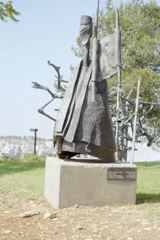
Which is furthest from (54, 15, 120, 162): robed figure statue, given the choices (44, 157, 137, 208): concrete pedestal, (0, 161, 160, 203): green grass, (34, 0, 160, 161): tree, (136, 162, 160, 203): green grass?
(34, 0, 160, 161): tree

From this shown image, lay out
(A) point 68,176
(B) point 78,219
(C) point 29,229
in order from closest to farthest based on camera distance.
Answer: (C) point 29,229, (B) point 78,219, (A) point 68,176

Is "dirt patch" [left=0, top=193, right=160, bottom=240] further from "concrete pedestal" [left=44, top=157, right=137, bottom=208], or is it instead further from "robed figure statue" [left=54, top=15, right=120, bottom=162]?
"robed figure statue" [left=54, top=15, right=120, bottom=162]

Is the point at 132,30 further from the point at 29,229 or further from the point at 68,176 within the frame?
the point at 29,229

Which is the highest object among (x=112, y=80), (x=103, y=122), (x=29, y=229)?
(x=112, y=80)

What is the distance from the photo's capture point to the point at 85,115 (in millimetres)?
5098

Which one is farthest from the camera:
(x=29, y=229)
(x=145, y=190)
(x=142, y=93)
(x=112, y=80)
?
(x=142, y=93)

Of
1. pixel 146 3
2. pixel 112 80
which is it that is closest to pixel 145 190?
pixel 112 80

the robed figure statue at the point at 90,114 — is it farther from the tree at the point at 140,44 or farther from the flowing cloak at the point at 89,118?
the tree at the point at 140,44

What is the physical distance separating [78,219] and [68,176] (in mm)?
682

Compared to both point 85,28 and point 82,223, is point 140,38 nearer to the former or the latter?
point 85,28

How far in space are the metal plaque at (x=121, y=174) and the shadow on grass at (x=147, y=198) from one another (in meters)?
0.47

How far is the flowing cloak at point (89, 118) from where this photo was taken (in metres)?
5.04

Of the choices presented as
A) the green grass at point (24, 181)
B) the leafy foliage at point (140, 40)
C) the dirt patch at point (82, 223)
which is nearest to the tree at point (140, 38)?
the leafy foliage at point (140, 40)

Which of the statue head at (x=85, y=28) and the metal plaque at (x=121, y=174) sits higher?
the statue head at (x=85, y=28)
